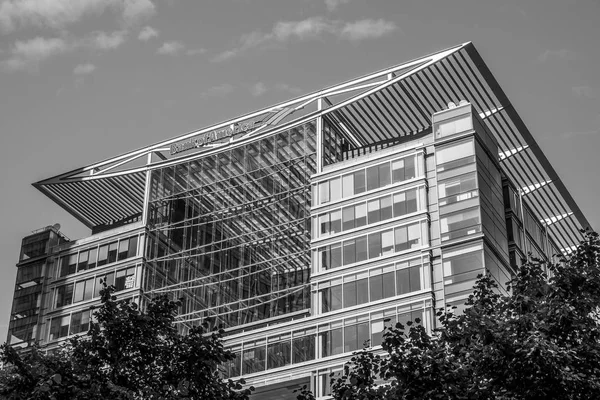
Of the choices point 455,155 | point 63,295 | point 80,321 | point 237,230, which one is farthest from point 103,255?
point 455,155

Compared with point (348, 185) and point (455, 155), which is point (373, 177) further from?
point (455, 155)

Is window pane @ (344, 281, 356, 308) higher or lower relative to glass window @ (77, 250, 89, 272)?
lower

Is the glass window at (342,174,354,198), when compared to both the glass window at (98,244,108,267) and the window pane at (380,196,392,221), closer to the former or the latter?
the window pane at (380,196,392,221)

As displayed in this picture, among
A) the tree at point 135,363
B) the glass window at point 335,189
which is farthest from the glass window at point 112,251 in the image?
the tree at point 135,363

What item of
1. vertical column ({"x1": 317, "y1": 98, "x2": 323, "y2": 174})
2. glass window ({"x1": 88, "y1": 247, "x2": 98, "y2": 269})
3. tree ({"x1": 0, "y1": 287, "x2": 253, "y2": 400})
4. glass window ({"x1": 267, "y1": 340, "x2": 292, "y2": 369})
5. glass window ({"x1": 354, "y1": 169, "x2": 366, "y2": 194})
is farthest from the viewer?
glass window ({"x1": 88, "y1": 247, "x2": 98, "y2": 269})

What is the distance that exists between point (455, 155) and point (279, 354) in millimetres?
19564

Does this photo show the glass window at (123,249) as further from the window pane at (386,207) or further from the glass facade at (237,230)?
the window pane at (386,207)

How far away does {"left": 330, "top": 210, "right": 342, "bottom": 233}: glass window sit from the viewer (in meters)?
81.1

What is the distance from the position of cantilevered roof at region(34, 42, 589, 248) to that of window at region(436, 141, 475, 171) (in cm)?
507

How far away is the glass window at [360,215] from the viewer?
7988 centimetres

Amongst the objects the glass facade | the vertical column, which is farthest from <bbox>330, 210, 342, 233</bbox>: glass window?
the vertical column

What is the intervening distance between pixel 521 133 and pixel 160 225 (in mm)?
31888

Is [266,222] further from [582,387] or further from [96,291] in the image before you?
[582,387]

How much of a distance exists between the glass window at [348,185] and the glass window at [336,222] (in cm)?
150
